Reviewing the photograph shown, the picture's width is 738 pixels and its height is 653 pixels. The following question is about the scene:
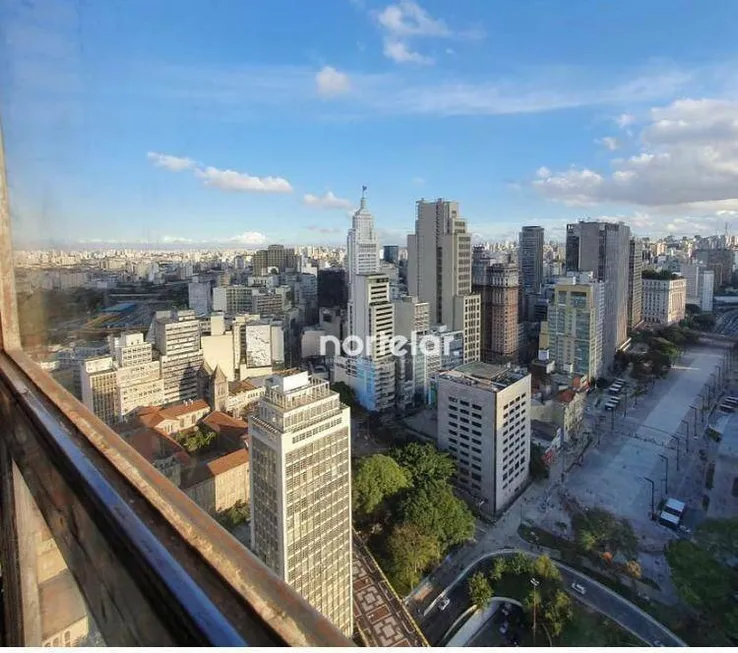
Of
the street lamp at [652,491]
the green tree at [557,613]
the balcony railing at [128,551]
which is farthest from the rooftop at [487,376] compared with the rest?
the balcony railing at [128,551]

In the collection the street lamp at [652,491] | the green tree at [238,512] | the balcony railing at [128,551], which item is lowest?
the street lamp at [652,491]

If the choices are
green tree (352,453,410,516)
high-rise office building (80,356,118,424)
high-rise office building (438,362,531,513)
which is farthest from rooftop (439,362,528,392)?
high-rise office building (80,356,118,424)

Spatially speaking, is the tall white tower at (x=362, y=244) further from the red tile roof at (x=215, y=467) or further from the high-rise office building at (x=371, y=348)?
the red tile roof at (x=215, y=467)

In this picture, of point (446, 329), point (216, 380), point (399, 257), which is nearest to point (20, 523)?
point (216, 380)

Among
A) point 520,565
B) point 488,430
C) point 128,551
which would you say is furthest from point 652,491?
point 128,551

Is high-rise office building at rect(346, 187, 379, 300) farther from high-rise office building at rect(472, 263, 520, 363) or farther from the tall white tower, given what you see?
high-rise office building at rect(472, 263, 520, 363)

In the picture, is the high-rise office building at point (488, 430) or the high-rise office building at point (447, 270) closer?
the high-rise office building at point (488, 430)

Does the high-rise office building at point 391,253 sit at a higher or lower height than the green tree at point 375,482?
higher
